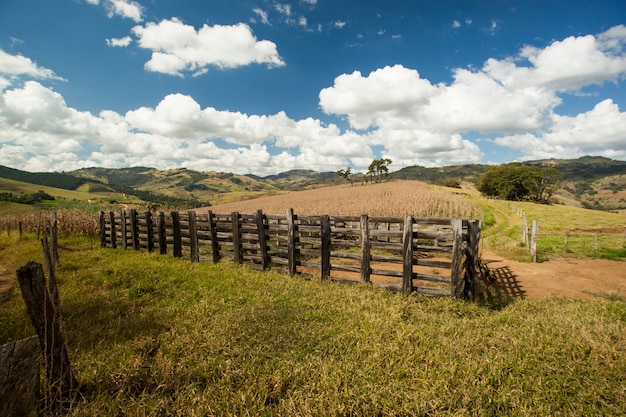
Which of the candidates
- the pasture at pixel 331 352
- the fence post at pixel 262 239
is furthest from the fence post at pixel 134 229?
the fence post at pixel 262 239

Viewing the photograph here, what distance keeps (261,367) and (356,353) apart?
1.50 m

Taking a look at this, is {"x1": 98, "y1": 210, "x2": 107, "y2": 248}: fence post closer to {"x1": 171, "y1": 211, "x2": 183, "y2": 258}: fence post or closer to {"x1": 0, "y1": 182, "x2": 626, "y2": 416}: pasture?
{"x1": 171, "y1": 211, "x2": 183, "y2": 258}: fence post

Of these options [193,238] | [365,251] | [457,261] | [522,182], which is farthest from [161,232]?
[522,182]

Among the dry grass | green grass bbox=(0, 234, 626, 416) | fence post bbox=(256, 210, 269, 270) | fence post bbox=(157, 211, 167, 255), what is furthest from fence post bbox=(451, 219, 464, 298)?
the dry grass

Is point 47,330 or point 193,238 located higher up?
point 47,330

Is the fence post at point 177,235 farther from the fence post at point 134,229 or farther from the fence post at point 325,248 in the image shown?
the fence post at point 325,248

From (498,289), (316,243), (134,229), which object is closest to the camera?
(316,243)

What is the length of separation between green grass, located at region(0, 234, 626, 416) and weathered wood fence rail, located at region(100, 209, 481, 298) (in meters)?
0.88

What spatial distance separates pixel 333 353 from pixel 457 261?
4.45 meters

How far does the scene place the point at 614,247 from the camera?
1623 cm

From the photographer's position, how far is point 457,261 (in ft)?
24.1

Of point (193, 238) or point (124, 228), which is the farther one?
point (124, 228)

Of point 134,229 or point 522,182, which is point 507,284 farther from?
point 522,182

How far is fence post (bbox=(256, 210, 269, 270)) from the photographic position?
999 cm
